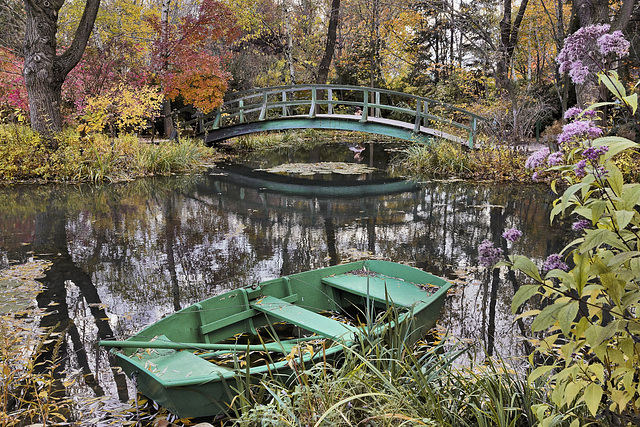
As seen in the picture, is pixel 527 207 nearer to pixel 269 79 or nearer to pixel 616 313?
pixel 616 313

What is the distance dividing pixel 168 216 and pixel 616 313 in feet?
26.3

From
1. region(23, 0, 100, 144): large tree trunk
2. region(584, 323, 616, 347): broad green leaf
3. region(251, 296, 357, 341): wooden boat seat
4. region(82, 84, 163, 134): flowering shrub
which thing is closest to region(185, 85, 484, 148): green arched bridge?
region(82, 84, 163, 134): flowering shrub

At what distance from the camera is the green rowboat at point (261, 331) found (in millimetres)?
2957

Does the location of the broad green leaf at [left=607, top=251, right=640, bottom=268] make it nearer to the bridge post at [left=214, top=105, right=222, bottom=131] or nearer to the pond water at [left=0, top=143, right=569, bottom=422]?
the pond water at [left=0, top=143, right=569, bottom=422]

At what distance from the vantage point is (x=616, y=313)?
1488 millimetres

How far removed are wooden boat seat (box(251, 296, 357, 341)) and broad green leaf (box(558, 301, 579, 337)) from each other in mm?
2151

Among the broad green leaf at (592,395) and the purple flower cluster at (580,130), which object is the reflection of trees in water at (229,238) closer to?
the purple flower cluster at (580,130)

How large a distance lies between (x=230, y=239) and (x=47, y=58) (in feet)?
22.5

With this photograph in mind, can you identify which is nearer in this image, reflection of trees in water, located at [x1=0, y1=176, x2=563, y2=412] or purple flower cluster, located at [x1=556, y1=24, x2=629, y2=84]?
purple flower cluster, located at [x1=556, y1=24, x2=629, y2=84]

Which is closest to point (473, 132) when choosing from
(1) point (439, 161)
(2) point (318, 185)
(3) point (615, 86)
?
(1) point (439, 161)

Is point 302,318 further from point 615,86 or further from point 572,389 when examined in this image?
point 615,86

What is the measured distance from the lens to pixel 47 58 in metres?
10.9

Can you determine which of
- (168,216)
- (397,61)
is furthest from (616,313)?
(397,61)

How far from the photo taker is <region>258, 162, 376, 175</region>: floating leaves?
44.7 ft
